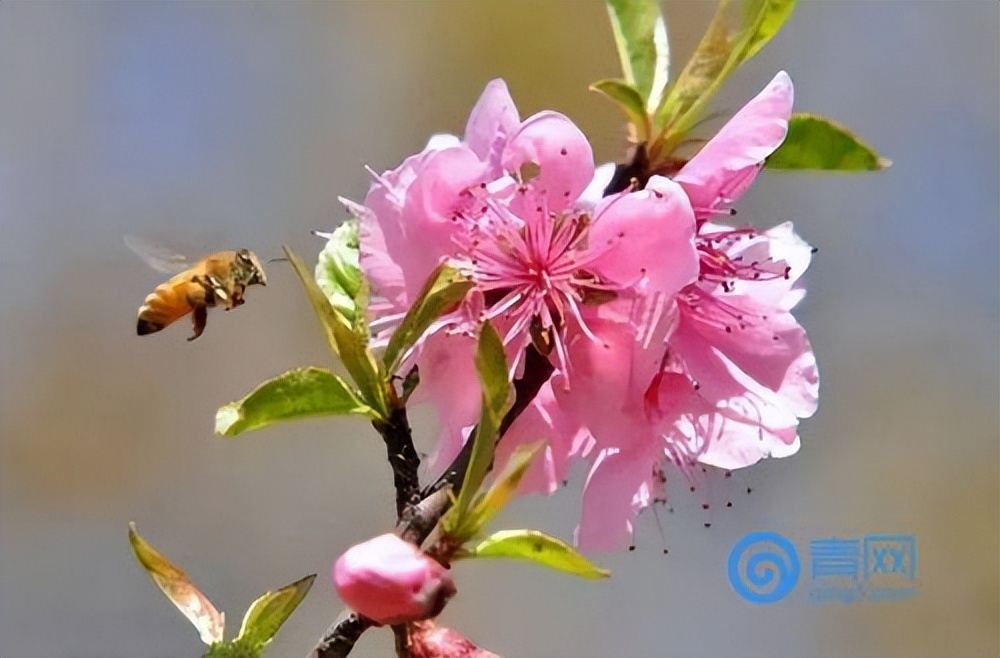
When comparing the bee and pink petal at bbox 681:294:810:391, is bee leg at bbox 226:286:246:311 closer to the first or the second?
the bee

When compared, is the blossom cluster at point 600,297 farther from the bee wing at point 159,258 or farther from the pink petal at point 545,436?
the bee wing at point 159,258

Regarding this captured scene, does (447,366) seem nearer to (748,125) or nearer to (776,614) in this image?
(748,125)

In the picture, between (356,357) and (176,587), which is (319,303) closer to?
(356,357)

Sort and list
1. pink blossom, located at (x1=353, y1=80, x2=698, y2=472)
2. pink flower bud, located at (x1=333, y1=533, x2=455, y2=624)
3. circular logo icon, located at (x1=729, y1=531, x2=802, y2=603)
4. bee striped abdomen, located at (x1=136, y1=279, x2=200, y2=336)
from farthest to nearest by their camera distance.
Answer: circular logo icon, located at (x1=729, y1=531, x2=802, y2=603) < bee striped abdomen, located at (x1=136, y1=279, x2=200, y2=336) < pink blossom, located at (x1=353, y1=80, x2=698, y2=472) < pink flower bud, located at (x1=333, y1=533, x2=455, y2=624)

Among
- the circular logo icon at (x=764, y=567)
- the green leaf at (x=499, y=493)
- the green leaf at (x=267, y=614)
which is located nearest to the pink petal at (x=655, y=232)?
the green leaf at (x=499, y=493)

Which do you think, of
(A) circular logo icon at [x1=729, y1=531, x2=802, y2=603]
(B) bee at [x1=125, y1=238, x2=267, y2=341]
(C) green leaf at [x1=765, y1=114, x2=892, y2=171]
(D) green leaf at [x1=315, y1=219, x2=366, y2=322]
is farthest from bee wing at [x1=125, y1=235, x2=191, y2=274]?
(A) circular logo icon at [x1=729, y1=531, x2=802, y2=603]

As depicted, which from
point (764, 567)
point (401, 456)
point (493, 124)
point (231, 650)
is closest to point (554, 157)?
point (493, 124)

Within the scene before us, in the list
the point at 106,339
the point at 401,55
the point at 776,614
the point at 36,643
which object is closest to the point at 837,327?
the point at 776,614
